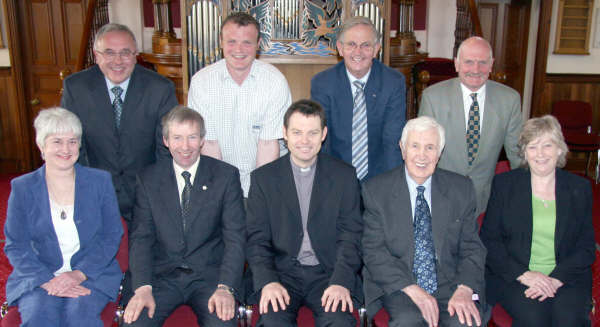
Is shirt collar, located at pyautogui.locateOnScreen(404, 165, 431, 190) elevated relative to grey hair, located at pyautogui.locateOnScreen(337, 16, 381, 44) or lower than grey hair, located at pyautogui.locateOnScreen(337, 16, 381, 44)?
lower

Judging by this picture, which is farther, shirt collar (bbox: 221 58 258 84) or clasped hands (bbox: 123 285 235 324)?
shirt collar (bbox: 221 58 258 84)

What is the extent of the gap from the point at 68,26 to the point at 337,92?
5.50 metres

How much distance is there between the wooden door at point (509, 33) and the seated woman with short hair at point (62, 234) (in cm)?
701

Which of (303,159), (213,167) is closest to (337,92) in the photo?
(303,159)

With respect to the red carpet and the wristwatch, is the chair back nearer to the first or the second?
the red carpet

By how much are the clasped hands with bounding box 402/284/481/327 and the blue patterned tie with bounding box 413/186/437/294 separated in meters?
0.09

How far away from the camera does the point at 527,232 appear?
266cm

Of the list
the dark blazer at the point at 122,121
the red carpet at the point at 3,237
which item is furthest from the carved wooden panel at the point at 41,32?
the dark blazer at the point at 122,121

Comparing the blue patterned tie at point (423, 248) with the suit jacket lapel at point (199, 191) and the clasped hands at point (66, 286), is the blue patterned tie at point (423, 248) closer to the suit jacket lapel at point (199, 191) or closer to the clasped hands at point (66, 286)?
the suit jacket lapel at point (199, 191)

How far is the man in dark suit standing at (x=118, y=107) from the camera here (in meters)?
3.04

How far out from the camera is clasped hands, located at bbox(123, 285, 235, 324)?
2.35 metres

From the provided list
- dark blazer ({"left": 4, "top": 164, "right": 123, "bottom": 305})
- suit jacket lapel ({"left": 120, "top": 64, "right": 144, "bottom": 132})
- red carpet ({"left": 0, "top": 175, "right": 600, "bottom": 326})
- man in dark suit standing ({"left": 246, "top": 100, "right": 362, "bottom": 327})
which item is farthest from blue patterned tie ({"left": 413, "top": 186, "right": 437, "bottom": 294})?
suit jacket lapel ({"left": 120, "top": 64, "right": 144, "bottom": 132})

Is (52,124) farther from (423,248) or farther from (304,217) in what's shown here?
(423,248)

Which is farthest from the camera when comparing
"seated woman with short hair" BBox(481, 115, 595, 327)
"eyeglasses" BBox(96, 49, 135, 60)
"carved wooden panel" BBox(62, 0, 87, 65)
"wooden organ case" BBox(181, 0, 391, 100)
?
"carved wooden panel" BBox(62, 0, 87, 65)
